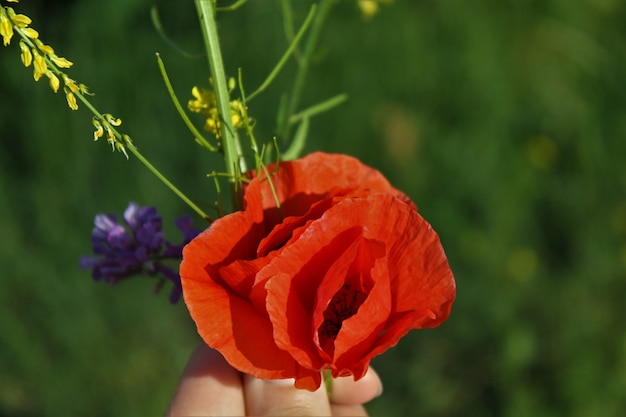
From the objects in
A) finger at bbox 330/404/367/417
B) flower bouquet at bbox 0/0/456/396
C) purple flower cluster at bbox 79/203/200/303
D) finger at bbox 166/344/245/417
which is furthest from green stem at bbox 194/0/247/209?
finger at bbox 330/404/367/417

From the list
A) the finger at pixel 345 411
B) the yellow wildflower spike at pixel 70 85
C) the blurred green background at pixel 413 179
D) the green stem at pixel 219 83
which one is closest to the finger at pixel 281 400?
the finger at pixel 345 411

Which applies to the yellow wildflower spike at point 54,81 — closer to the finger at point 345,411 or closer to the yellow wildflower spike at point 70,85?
the yellow wildflower spike at point 70,85

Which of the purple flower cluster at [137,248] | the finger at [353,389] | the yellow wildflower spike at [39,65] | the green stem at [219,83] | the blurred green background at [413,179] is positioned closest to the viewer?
the yellow wildflower spike at [39,65]

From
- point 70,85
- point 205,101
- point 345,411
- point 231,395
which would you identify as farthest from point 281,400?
point 70,85

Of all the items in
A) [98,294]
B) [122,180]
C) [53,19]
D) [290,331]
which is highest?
[290,331]

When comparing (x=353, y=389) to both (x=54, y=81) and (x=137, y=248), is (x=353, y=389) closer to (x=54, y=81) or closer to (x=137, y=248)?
(x=137, y=248)

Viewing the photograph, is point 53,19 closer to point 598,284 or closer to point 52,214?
point 52,214

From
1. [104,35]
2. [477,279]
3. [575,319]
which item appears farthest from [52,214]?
[575,319]
